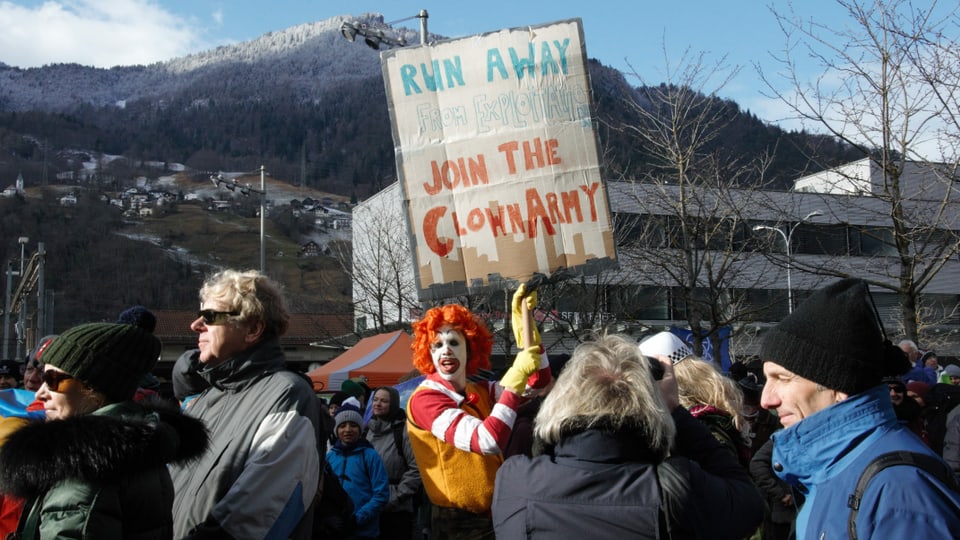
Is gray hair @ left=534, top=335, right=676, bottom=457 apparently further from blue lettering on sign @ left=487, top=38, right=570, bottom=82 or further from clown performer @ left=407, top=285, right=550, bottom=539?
blue lettering on sign @ left=487, top=38, right=570, bottom=82

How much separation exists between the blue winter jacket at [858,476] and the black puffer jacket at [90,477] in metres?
1.90

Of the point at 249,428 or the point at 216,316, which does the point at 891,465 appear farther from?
the point at 216,316

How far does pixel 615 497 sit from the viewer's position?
294 centimetres

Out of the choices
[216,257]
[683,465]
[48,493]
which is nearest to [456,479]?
[683,465]

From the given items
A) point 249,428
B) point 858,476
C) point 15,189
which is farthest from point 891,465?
point 15,189

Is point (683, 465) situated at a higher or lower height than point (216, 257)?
lower

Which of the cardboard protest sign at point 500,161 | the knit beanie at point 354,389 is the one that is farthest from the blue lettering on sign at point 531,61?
the knit beanie at point 354,389

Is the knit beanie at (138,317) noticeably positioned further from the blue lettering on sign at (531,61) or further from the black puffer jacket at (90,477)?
the blue lettering on sign at (531,61)

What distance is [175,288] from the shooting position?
134 meters

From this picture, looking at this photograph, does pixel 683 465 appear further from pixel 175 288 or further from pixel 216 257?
pixel 216 257

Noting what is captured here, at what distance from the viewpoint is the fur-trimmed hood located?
2.74m

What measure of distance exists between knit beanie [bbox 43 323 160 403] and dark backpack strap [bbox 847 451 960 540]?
7.86 feet

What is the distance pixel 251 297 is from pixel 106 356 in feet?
2.26

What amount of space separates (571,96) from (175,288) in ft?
447
